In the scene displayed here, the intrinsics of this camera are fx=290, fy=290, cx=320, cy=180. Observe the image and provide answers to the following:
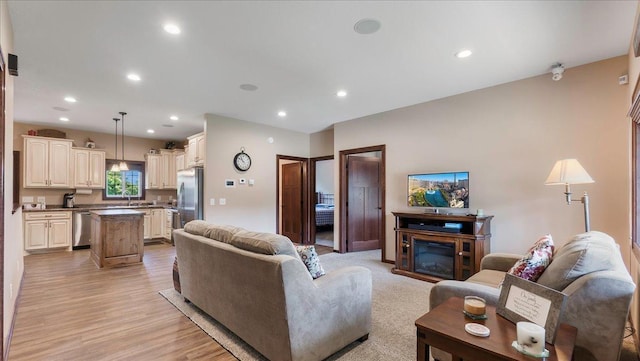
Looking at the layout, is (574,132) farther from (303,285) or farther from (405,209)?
(303,285)

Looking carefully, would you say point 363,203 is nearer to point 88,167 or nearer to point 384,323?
point 384,323

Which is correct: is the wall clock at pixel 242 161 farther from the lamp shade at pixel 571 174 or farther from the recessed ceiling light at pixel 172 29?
the lamp shade at pixel 571 174

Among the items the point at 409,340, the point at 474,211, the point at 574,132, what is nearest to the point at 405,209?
the point at 474,211

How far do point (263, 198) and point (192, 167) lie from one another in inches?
61.0

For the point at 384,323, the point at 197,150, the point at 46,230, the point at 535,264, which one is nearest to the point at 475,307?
the point at 535,264

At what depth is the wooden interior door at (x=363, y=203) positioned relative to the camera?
5980 mm

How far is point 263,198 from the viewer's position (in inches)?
241

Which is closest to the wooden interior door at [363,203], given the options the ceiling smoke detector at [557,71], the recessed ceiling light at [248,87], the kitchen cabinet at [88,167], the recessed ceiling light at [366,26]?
the recessed ceiling light at [248,87]

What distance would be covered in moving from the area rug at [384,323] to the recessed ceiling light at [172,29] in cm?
269

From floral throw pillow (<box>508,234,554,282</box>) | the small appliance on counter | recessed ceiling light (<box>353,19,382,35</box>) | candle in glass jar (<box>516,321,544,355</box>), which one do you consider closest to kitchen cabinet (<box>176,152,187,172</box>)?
the small appliance on counter

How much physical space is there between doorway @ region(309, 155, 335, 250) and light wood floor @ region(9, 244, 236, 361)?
11.3 feet

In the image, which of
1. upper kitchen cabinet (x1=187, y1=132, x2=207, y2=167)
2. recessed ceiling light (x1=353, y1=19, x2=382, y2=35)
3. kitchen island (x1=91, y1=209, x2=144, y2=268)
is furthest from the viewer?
Result: upper kitchen cabinet (x1=187, y1=132, x2=207, y2=167)

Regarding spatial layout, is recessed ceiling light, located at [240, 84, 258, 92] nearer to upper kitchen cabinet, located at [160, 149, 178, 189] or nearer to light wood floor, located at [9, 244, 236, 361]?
light wood floor, located at [9, 244, 236, 361]

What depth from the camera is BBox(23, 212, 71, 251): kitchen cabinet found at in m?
5.62
